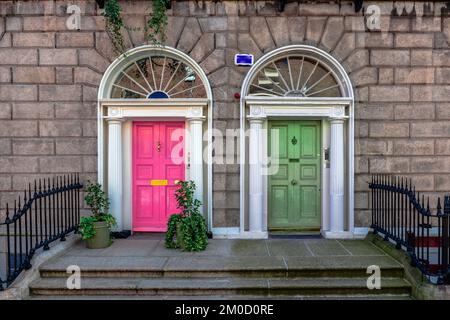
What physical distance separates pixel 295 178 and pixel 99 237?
3.86 m

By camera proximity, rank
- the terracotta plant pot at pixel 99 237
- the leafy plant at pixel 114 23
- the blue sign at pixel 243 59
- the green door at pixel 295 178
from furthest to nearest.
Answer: the green door at pixel 295 178 → the blue sign at pixel 243 59 → the leafy plant at pixel 114 23 → the terracotta plant pot at pixel 99 237

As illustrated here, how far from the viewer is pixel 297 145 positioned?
633 centimetres

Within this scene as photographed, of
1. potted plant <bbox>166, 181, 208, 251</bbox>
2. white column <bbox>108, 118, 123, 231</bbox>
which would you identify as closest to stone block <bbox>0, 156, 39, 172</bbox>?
white column <bbox>108, 118, 123, 231</bbox>

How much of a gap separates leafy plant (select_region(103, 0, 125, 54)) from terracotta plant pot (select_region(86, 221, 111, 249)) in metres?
3.30

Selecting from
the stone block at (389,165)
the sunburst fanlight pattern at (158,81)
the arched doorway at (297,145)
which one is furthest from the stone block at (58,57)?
the stone block at (389,165)

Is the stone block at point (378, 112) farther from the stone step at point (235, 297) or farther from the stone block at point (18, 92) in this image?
the stone block at point (18, 92)

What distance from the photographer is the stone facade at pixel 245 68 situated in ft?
19.7

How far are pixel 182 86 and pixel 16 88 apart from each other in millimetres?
3228

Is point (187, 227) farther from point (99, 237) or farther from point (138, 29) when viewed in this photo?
point (138, 29)

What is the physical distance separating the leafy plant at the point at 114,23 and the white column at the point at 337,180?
14.4 ft

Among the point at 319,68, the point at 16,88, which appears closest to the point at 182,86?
the point at 319,68

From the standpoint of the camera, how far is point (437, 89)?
19.8 ft
